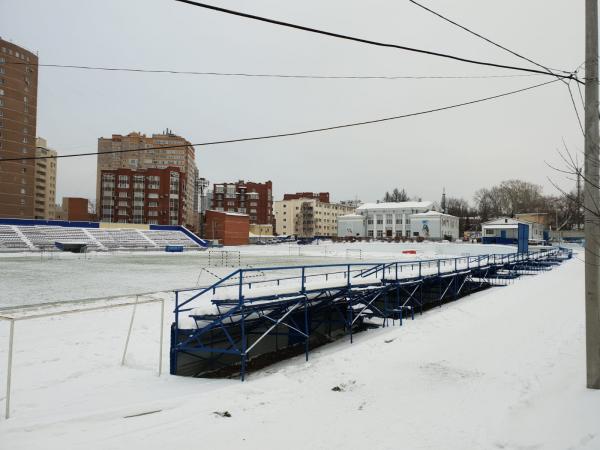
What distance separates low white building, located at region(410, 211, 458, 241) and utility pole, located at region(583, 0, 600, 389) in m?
87.8

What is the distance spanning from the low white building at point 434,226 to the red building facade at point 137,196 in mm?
61726

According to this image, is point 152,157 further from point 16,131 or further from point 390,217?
point 390,217

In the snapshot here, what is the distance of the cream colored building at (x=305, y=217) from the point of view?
452 feet

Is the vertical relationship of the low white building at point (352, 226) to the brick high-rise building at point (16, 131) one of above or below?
below

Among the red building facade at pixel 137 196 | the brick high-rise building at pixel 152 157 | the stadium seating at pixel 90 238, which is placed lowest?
the stadium seating at pixel 90 238

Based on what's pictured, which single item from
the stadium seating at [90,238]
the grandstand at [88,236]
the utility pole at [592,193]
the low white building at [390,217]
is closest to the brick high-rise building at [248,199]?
the low white building at [390,217]

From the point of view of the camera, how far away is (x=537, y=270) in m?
31.7

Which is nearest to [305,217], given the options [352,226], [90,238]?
[352,226]

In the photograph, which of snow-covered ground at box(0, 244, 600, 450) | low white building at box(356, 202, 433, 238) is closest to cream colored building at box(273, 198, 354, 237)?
low white building at box(356, 202, 433, 238)

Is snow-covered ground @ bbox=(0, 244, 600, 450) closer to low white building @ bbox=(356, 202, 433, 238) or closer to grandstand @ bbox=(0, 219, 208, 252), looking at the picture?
grandstand @ bbox=(0, 219, 208, 252)

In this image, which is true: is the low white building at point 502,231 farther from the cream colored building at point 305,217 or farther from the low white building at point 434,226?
the cream colored building at point 305,217

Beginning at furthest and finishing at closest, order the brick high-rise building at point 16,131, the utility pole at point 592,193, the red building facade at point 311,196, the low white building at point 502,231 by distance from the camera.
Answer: the red building facade at point 311,196 < the brick high-rise building at point 16,131 < the low white building at point 502,231 < the utility pole at point 592,193

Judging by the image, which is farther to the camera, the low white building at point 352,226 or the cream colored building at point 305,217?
the cream colored building at point 305,217

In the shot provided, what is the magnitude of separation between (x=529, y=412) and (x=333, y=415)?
2.96m
